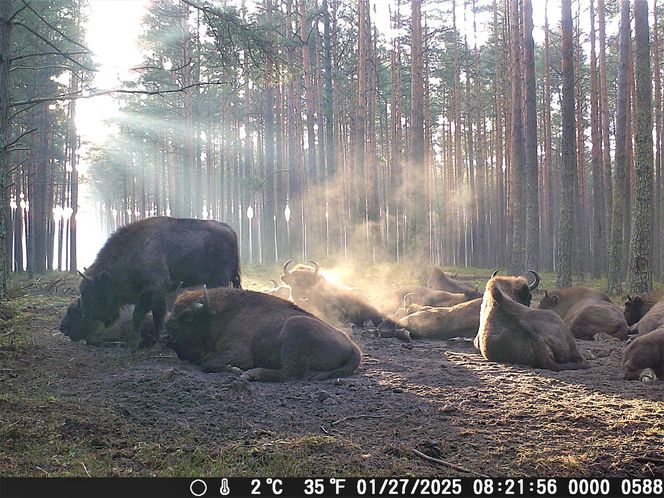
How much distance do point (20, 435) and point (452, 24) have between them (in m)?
41.7

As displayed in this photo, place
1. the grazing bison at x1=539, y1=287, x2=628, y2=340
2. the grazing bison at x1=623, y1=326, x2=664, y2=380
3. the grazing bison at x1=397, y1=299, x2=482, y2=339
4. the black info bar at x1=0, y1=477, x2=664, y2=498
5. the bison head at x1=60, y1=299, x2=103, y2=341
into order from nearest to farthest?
the black info bar at x1=0, y1=477, x2=664, y2=498 < the grazing bison at x1=623, y1=326, x2=664, y2=380 < the bison head at x1=60, y1=299, x2=103, y2=341 < the grazing bison at x1=539, y1=287, x2=628, y2=340 < the grazing bison at x1=397, y1=299, x2=482, y2=339

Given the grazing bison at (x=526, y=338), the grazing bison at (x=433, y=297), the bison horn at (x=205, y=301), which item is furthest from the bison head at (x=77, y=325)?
the grazing bison at (x=433, y=297)

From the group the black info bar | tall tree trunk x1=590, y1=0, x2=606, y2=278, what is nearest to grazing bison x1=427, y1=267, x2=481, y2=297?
the black info bar

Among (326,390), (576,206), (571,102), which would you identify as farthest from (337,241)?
(326,390)

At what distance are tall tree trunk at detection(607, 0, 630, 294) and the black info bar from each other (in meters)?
15.0

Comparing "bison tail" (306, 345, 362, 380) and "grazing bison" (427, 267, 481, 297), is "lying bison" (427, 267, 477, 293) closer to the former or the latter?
"grazing bison" (427, 267, 481, 297)

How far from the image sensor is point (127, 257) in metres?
9.09

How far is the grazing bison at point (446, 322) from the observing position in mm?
10195

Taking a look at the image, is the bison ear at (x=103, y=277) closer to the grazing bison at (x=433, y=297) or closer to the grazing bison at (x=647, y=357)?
the grazing bison at (x=433, y=297)

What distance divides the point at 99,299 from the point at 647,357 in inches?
306

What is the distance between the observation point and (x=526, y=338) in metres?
7.42

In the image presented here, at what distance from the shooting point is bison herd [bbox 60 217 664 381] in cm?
675

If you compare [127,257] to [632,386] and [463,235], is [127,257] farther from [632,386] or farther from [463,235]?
[463,235]

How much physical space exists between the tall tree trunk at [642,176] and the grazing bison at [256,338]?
1121 cm
